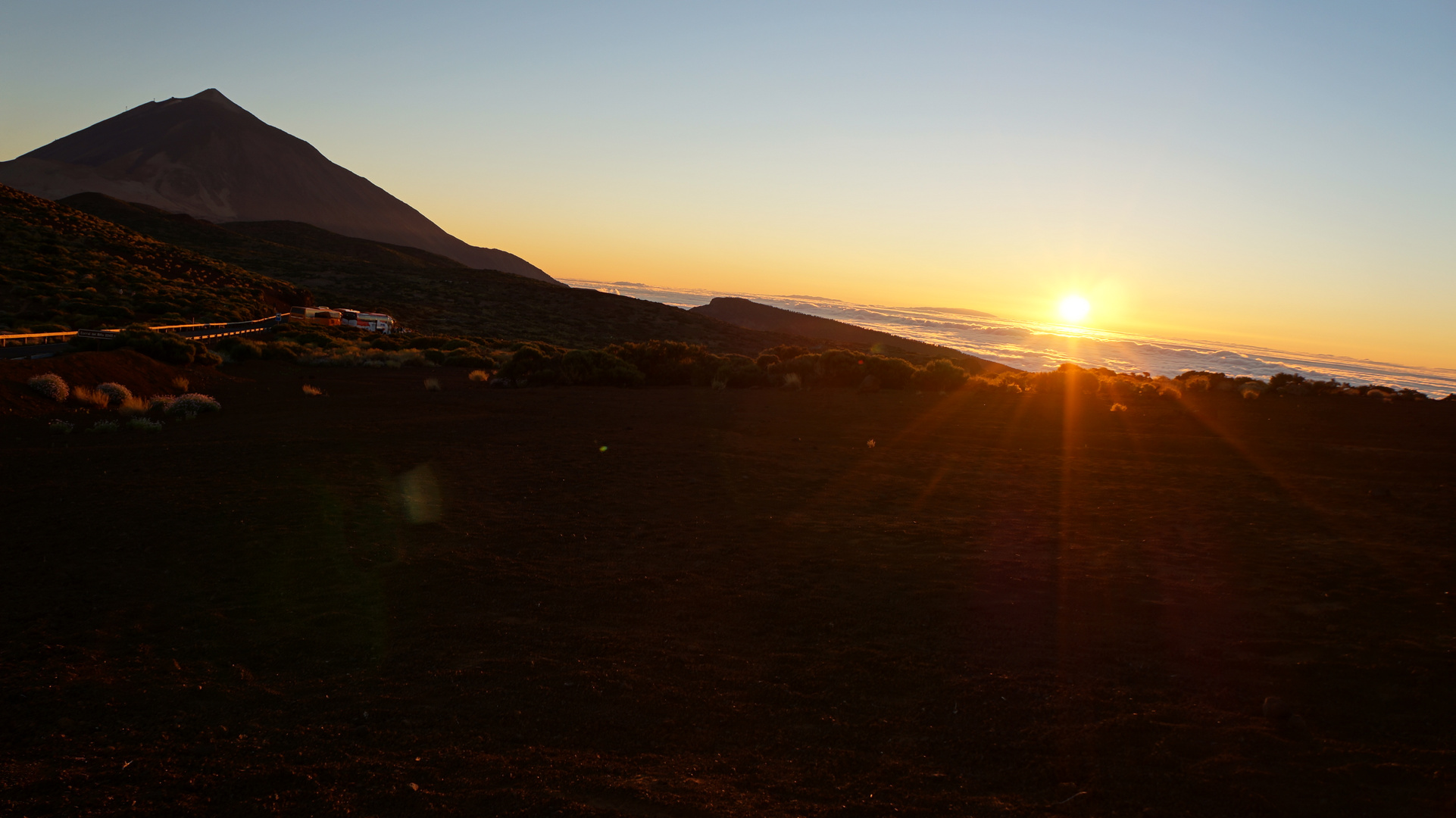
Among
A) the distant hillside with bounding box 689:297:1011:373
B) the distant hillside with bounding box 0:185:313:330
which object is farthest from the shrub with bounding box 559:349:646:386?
the distant hillside with bounding box 689:297:1011:373

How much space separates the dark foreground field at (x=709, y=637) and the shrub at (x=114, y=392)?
16.4 feet

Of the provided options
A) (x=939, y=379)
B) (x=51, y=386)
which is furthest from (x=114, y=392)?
(x=939, y=379)

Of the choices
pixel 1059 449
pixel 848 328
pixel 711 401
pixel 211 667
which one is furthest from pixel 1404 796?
pixel 848 328

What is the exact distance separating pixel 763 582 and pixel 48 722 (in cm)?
536

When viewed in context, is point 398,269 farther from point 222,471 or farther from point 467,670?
point 467,670

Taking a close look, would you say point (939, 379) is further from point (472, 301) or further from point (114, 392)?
point (472, 301)

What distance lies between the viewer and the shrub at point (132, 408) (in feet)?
55.9

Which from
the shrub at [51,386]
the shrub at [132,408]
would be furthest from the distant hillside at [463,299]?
the shrub at [51,386]

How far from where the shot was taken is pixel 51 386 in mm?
17219

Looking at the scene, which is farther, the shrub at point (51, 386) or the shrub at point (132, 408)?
the shrub at point (51, 386)

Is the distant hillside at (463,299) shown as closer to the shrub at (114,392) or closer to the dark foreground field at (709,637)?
the shrub at (114,392)

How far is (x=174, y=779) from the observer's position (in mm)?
4285

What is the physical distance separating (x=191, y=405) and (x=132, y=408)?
1.02m

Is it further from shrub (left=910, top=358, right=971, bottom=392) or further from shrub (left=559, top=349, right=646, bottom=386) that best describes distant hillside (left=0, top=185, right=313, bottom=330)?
shrub (left=910, top=358, right=971, bottom=392)
